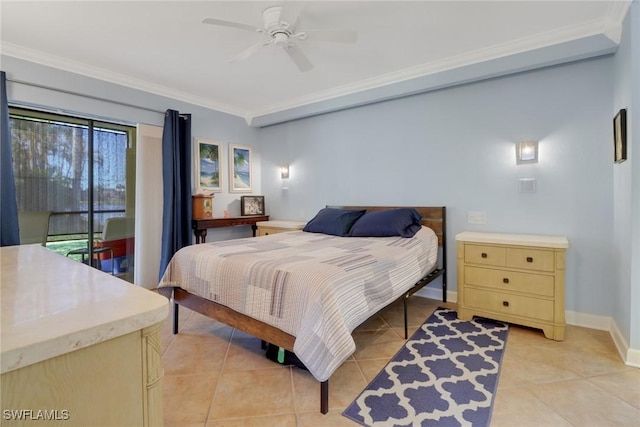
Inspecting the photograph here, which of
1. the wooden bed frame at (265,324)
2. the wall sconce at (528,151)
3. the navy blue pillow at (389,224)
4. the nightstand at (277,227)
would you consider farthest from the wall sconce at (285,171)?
the wall sconce at (528,151)

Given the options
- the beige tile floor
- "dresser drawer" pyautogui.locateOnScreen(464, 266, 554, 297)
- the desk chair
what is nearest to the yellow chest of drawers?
"dresser drawer" pyautogui.locateOnScreen(464, 266, 554, 297)

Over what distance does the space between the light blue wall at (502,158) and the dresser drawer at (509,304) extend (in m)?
0.53

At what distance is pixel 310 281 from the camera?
1.64m

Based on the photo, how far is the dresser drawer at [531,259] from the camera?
2.39 meters

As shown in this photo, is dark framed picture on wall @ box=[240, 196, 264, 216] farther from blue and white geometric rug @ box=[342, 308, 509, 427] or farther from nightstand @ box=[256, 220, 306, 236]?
blue and white geometric rug @ box=[342, 308, 509, 427]

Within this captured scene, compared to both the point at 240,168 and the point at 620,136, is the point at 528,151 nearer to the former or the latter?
the point at 620,136

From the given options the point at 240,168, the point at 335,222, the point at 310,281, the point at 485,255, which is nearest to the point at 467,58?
the point at 485,255

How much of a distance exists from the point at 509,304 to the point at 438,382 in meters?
1.18

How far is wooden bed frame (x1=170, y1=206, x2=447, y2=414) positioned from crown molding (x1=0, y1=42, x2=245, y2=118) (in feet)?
8.50

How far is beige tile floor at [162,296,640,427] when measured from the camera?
157cm

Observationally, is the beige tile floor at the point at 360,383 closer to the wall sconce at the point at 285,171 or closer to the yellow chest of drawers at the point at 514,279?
the yellow chest of drawers at the point at 514,279

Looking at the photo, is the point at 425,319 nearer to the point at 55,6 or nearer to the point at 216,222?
the point at 216,222

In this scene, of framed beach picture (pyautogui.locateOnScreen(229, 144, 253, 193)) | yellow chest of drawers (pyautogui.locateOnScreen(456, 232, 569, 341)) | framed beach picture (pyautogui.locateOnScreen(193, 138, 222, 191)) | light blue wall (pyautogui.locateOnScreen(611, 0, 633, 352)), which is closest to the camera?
light blue wall (pyautogui.locateOnScreen(611, 0, 633, 352))

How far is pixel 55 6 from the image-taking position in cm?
219
